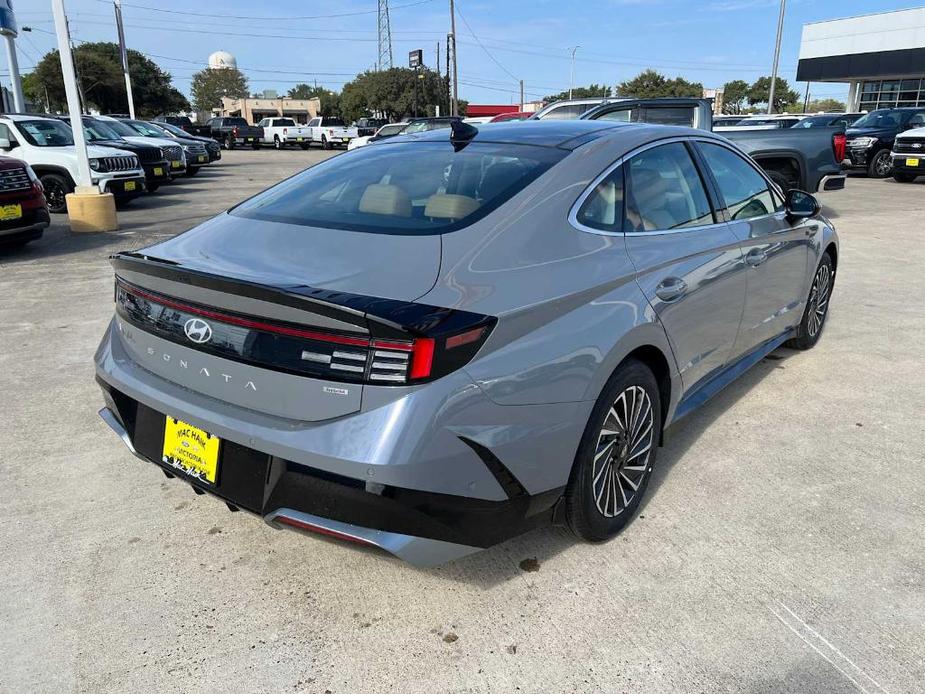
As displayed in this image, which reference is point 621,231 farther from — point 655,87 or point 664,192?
point 655,87

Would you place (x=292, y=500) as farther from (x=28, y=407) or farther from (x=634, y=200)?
(x=28, y=407)

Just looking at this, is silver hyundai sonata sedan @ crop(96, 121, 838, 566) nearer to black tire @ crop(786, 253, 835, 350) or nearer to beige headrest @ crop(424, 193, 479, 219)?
beige headrest @ crop(424, 193, 479, 219)

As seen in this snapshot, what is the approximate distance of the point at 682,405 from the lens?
3.36m

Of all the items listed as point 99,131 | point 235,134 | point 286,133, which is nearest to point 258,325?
point 99,131

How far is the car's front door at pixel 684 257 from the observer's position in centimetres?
299

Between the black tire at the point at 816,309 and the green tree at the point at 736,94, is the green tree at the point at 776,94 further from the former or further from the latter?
the black tire at the point at 816,309

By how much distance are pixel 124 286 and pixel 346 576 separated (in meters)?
1.38

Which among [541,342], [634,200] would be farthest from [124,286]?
[634,200]

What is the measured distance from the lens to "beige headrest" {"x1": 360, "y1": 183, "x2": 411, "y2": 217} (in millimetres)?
2807

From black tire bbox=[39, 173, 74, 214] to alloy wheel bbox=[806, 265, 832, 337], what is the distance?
12.2 m

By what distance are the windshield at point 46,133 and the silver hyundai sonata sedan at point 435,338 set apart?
37.4 ft

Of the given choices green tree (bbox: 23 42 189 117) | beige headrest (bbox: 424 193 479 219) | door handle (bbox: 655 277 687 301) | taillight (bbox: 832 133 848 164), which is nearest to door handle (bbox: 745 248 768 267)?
door handle (bbox: 655 277 687 301)

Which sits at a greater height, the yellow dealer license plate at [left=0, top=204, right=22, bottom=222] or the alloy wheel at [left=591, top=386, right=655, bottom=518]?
the yellow dealer license plate at [left=0, top=204, right=22, bottom=222]

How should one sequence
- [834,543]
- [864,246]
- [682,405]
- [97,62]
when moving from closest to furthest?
[834,543] < [682,405] < [864,246] < [97,62]
